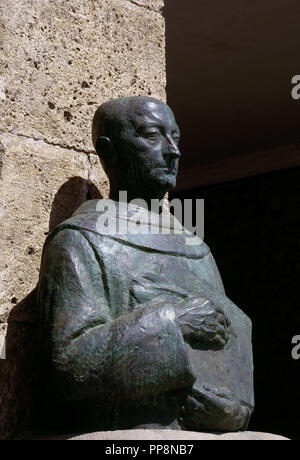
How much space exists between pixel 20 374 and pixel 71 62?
3.56 feet

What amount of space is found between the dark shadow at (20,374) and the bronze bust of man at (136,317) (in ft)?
Answer: 0.77

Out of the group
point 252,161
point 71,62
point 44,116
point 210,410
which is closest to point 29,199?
point 44,116

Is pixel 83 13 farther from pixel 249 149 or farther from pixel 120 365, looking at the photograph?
pixel 249 149

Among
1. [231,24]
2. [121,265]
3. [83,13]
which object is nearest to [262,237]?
[231,24]

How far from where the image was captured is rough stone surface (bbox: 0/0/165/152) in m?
3.26

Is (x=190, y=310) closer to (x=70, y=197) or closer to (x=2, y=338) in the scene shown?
(x=2, y=338)

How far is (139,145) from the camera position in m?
2.98

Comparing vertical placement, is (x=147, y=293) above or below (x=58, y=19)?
below

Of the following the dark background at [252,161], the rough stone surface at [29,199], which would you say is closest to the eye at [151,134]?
the rough stone surface at [29,199]

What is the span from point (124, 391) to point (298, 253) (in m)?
4.35

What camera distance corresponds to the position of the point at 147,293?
9.07 ft

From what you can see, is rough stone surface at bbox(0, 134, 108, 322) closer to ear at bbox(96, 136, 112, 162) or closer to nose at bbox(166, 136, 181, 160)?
ear at bbox(96, 136, 112, 162)
